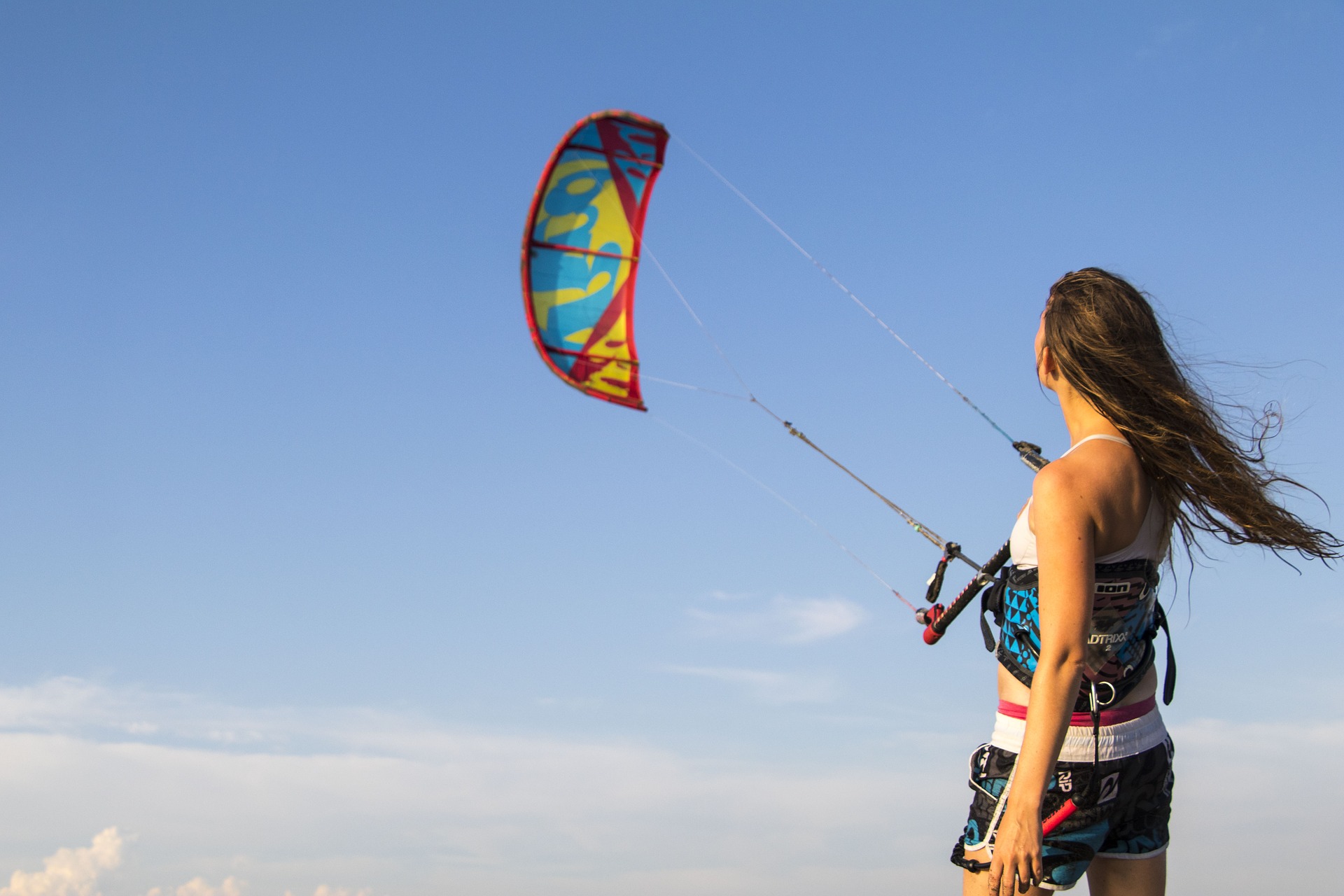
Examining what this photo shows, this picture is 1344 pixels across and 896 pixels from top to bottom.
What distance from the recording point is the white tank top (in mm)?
3475

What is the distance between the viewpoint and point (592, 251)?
27.2 ft

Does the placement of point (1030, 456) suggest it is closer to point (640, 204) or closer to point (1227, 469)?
point (1227, 469)

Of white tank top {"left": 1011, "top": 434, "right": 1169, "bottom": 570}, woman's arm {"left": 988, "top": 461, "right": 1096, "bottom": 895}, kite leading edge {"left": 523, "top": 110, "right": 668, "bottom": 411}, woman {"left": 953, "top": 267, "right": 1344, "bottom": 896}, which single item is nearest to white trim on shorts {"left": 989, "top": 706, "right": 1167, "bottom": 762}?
woman {"left": 953, "top": 267, "right": 1344, "bottom": 896}

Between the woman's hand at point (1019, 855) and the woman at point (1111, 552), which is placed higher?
the woman at point (1111, 552)

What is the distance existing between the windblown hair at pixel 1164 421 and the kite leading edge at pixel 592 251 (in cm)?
473

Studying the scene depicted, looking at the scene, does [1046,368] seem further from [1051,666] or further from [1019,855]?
[1019,855]

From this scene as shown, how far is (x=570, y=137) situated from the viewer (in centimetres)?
788

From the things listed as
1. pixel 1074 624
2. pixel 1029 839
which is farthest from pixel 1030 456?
pixel 1029 839

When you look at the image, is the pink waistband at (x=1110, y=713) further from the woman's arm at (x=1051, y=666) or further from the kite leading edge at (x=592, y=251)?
the kite leading edge at (x=592, y=251)

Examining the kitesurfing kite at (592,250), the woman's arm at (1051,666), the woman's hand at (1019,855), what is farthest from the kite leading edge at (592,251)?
the woman's hand at (1019,855)

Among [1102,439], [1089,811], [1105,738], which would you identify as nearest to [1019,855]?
[1089,811]

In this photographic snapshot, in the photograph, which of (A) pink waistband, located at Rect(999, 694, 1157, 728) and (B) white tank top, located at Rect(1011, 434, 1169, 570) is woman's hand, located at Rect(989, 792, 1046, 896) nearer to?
(A) pink waistband, located at Rect(999, 694, 1157, 728)

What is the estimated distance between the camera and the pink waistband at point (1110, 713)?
11.6 feet

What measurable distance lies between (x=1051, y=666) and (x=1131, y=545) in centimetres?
52
